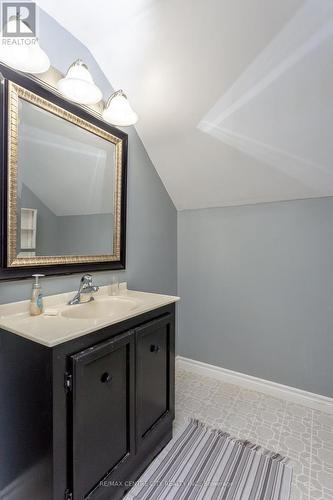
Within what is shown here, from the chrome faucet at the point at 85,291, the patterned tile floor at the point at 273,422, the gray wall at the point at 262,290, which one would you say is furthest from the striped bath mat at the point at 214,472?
the chrome faucet at the point at 85,291

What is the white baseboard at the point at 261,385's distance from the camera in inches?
74.2

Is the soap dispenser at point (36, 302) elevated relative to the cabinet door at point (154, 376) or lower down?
elevated

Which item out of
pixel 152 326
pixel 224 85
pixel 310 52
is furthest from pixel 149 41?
pixel 152 326

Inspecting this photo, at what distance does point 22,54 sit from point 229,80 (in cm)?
109

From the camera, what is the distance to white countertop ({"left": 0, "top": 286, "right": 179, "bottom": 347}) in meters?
0.92

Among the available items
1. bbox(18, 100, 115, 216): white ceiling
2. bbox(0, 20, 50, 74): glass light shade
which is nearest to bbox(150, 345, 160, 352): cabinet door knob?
bbox(18, 100, 115, 216): white ceiling

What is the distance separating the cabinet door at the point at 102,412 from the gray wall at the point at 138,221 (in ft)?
1.73

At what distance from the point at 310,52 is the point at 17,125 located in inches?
58.9

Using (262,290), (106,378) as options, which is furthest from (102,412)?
(262,290)

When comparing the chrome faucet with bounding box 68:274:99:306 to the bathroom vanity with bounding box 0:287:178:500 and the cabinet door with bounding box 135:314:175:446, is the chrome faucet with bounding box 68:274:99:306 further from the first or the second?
the cabinet door with bounding box 135:314:175:446

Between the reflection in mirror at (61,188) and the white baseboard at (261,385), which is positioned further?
the white baseboard at (261,385)

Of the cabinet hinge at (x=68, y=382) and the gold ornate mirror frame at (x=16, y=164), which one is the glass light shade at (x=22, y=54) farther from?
the cabinet hinge at (x=68, y=382)

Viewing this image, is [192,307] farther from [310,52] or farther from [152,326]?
[310,52]

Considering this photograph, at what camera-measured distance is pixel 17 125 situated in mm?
1183
